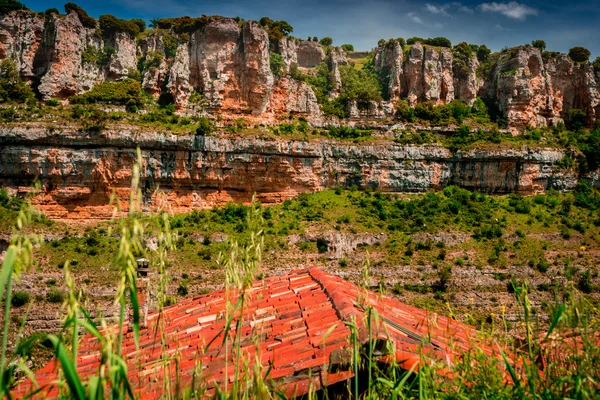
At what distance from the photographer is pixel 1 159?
3462 cm

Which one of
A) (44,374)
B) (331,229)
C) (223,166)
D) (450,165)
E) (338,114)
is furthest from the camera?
(338,114)

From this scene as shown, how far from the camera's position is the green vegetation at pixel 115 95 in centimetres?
4128

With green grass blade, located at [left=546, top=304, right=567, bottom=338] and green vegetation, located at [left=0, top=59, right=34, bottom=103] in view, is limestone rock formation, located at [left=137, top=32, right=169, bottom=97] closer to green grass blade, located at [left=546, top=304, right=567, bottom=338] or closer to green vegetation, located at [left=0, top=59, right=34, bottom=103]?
green vegetation, located at [left=0, top=59, right=34, bottom=103]

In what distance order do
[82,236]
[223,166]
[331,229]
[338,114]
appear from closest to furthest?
[82,236] → [331,229] → [223,166] → [338,114]

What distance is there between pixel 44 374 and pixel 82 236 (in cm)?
2994

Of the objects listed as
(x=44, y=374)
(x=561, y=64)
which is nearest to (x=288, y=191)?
(x=44, y=374)

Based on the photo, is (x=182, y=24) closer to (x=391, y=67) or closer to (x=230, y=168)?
(x=230, y=168)

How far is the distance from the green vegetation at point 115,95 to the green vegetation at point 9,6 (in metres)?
13.0

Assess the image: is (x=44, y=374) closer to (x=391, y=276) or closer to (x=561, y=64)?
(x=391, y=276)

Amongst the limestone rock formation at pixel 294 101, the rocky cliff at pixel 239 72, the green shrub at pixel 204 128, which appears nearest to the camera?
the green shrub at pixel 204 128

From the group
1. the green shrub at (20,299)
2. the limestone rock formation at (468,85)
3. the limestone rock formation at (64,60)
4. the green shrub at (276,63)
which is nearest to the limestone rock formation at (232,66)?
the green shrub at (276,63)

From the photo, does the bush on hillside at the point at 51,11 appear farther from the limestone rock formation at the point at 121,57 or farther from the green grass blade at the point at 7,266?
the green grass blade at the point at 7,266

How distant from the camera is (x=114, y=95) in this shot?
139 feet

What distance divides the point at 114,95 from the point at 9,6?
1710cm
